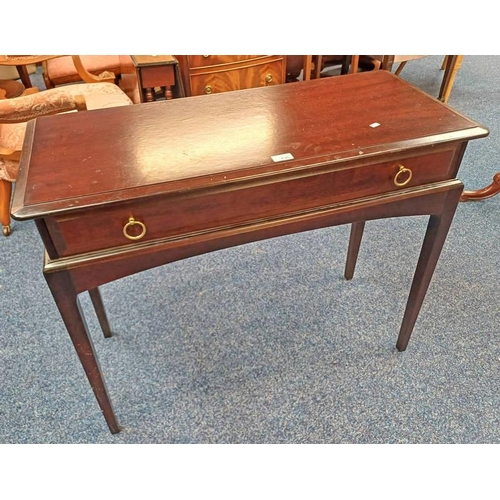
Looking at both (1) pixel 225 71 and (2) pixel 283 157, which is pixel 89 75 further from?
(2) pixel 283 157

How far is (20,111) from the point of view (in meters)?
1.83

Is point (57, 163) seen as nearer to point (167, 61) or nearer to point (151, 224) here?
point (151, 224)

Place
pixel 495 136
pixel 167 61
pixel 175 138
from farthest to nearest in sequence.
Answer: pixel 495 136 → pixel 167 61 → pixel 175 138

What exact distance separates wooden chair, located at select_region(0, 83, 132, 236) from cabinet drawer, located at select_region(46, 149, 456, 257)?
1246 mm

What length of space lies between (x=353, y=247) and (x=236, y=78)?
1227 millimetres

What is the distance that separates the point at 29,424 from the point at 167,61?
1.51m

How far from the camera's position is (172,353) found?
147cm

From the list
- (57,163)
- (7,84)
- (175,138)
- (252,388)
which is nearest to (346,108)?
(175,138)

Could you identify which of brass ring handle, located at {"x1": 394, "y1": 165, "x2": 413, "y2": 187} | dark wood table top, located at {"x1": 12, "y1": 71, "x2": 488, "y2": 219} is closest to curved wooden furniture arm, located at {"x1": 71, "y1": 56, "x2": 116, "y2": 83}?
dark wood table top, located at {"x1": 12, "y1": 71, "x2": 488, "y2": 219}

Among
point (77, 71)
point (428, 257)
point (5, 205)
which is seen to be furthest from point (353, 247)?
point (77, 71)

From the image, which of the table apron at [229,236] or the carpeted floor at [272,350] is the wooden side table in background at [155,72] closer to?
the carpeted floor at [272,350]

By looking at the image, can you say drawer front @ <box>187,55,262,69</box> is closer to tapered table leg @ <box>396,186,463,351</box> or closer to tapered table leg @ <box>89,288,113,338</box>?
tapered table leg @ <box>89,288,113,338</box>

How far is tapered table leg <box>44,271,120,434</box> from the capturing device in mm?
881

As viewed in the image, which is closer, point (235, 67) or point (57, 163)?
point (57, 163)
